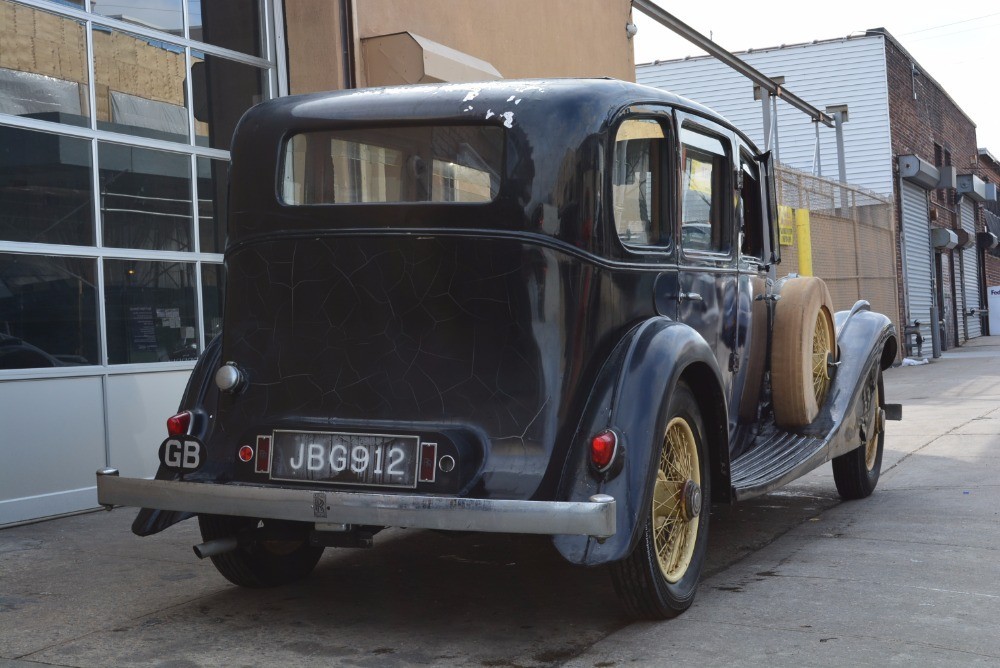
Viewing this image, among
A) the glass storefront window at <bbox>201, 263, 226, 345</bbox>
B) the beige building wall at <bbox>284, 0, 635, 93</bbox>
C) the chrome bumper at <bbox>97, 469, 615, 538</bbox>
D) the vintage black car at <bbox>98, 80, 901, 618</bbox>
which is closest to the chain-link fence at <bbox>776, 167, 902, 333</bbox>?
the beige building wall at <bbox>284, 0, 635, 93</bbox>

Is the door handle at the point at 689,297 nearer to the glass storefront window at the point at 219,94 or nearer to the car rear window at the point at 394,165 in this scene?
the car rear window at the point at 394,165

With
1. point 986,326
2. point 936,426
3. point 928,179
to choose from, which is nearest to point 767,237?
point 936,426

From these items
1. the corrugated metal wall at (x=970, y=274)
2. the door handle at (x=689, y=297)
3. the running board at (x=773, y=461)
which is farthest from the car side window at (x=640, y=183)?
the corrugated metal wall at (x=970, y=274)

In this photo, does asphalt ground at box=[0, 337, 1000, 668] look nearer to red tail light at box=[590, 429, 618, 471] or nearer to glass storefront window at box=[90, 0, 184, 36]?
red tail light at box=[590, 429, 618, 471]

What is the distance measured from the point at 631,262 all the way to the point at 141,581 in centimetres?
267

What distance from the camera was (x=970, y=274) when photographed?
3619 centimetres

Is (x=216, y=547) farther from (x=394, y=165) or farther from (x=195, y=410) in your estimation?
(x=394, y=165)

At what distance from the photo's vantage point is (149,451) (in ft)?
24.9

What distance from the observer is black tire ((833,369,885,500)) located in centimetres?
693

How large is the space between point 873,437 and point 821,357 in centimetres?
107

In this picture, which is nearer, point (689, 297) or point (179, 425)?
point (179, 425)

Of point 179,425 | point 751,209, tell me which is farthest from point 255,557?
point 751,209

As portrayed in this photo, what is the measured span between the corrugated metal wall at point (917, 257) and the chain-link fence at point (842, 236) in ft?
9.84

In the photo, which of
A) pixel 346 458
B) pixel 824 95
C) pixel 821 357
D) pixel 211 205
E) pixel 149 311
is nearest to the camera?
pixel 346 458
